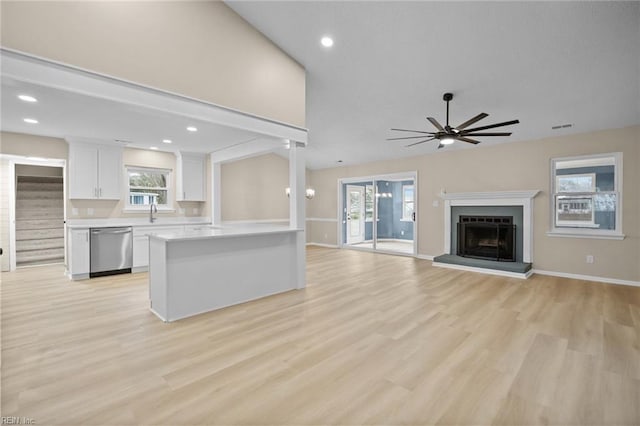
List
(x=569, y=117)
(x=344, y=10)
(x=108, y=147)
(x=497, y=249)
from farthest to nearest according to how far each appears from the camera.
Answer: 1. (x=497, y=249)
2. (x=108, y=147)
3. (x=569, y=117)
4. (x=344, y=10)

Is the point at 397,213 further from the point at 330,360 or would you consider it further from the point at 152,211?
the point at 330,360

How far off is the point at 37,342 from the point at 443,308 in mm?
4175

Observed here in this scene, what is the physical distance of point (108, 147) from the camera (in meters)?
5.46

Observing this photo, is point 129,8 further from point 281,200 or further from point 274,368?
point 281,200

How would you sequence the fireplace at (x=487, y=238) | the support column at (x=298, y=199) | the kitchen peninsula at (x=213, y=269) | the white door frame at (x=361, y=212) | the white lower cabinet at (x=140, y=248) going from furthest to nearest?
the white door frame at (x=361, y=212) < the fireplace at (x=487, y=238) < the white lower cabinet at (x=140, y=248) < the support column at (x=298, y=199) < the kitchen peninsula at (x=213, y=269)

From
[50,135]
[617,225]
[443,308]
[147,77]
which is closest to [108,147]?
[50,135]

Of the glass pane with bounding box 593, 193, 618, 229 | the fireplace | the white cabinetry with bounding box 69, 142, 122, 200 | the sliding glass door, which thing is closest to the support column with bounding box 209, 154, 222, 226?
the white cabinetry with bounding box 69, 142, 122, 200

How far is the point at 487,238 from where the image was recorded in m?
6.11

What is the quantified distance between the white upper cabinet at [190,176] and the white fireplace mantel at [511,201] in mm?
5591

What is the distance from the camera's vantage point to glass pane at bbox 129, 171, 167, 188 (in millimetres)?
6125

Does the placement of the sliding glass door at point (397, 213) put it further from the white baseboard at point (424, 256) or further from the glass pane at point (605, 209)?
the glass pane at point (605, 209)

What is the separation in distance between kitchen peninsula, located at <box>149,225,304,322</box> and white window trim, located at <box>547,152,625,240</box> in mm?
4835
